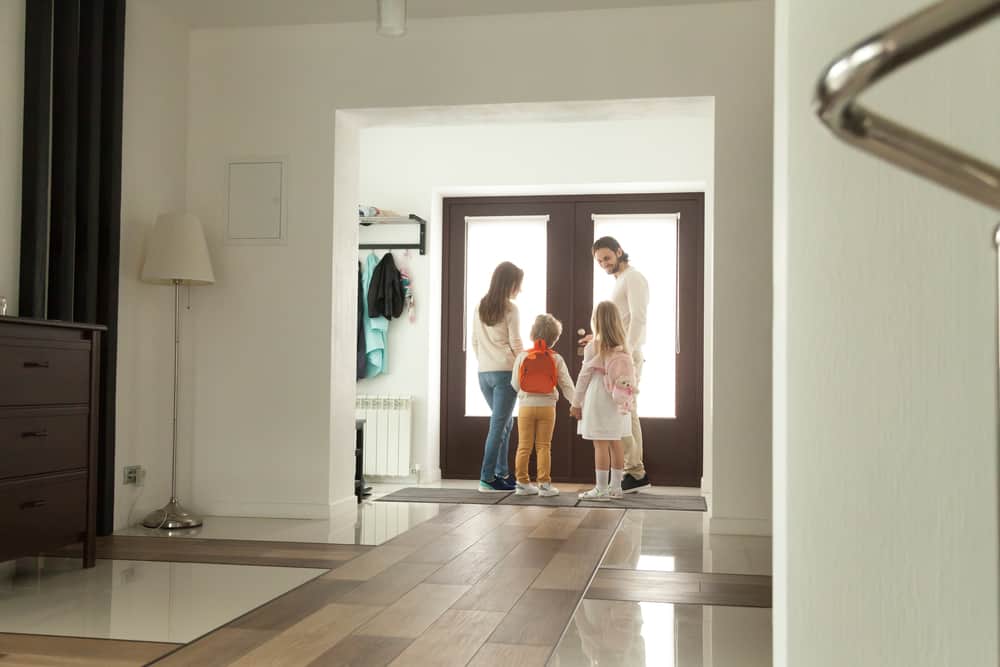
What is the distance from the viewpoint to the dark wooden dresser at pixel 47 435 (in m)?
3.31

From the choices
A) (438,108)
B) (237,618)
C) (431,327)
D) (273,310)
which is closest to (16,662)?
(237,618)

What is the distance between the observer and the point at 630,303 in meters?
6.59

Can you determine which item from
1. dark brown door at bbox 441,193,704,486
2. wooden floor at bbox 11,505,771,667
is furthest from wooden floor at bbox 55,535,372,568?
dark brown door at bbox 441,193,704,486

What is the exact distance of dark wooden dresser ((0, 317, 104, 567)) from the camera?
3.31 meters

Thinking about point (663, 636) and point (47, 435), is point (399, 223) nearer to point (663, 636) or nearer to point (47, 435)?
point (47, 435)

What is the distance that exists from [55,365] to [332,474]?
1971 millimetres

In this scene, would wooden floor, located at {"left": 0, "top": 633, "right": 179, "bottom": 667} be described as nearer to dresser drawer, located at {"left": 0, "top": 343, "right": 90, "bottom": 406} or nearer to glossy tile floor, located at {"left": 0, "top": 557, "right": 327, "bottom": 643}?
glossy tile floor, located at {"left": 0, "top": 557, "right": 327, "bottom": 643}

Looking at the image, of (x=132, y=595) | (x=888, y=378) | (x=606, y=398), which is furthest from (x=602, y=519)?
(x=888, y=378)

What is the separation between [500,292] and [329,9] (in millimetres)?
2116

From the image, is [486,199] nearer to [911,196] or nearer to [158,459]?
[158,459]

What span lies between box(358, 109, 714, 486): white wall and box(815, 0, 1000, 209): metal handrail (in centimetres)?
666

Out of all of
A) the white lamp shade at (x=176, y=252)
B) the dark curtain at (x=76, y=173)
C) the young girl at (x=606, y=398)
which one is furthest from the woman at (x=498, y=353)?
the dark curtain at (x=76, y=173)

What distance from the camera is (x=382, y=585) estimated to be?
347 centimetres

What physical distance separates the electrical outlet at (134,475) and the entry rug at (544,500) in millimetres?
1539
